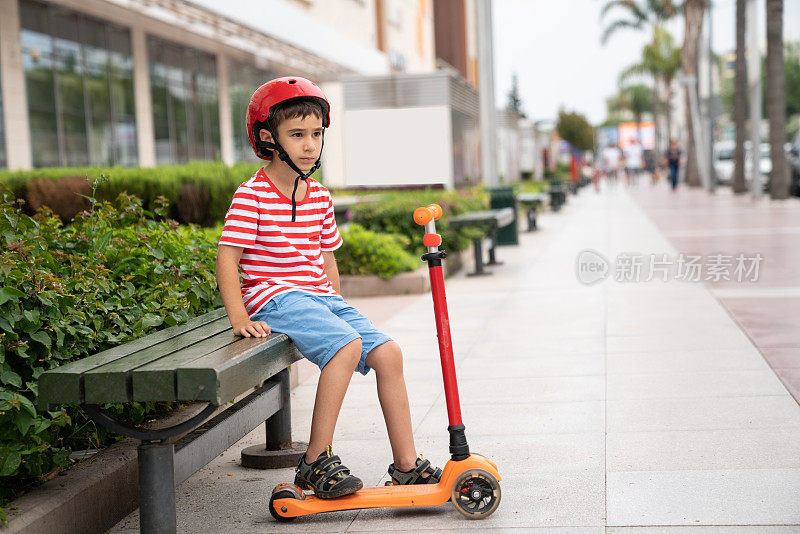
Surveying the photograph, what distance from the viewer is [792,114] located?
81.9 m

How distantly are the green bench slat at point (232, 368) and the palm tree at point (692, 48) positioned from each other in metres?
41.3

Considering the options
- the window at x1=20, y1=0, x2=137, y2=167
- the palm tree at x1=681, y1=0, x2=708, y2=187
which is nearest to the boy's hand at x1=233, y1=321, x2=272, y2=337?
the window at x1=20, y1=0, x2=137, y2=167

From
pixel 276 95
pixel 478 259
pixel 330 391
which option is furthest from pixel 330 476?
pixel 478 259

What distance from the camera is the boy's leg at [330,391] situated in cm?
381

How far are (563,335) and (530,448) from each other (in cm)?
319

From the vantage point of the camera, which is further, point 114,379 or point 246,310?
point 246,310

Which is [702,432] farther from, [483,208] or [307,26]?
[307,26]

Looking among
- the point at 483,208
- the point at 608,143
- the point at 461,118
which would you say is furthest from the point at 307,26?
the point at 608,143

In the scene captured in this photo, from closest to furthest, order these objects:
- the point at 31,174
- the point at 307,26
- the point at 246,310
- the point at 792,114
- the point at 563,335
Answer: the point at 246,310 → the point at 563,335 → the point at 31,174 → the point at 307,26 → the point at 792,114

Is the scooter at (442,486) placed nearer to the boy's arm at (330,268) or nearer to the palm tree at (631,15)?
the boy's arm at (330,268)

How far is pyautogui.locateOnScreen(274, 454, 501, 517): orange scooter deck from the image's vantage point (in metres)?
3.78

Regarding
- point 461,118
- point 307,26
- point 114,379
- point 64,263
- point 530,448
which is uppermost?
point 307,26

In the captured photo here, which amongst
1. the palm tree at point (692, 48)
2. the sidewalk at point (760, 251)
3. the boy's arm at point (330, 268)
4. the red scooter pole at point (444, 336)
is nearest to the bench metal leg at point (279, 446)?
the boy's arm at point (330, 268)

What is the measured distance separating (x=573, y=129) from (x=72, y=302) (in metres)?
80.0
